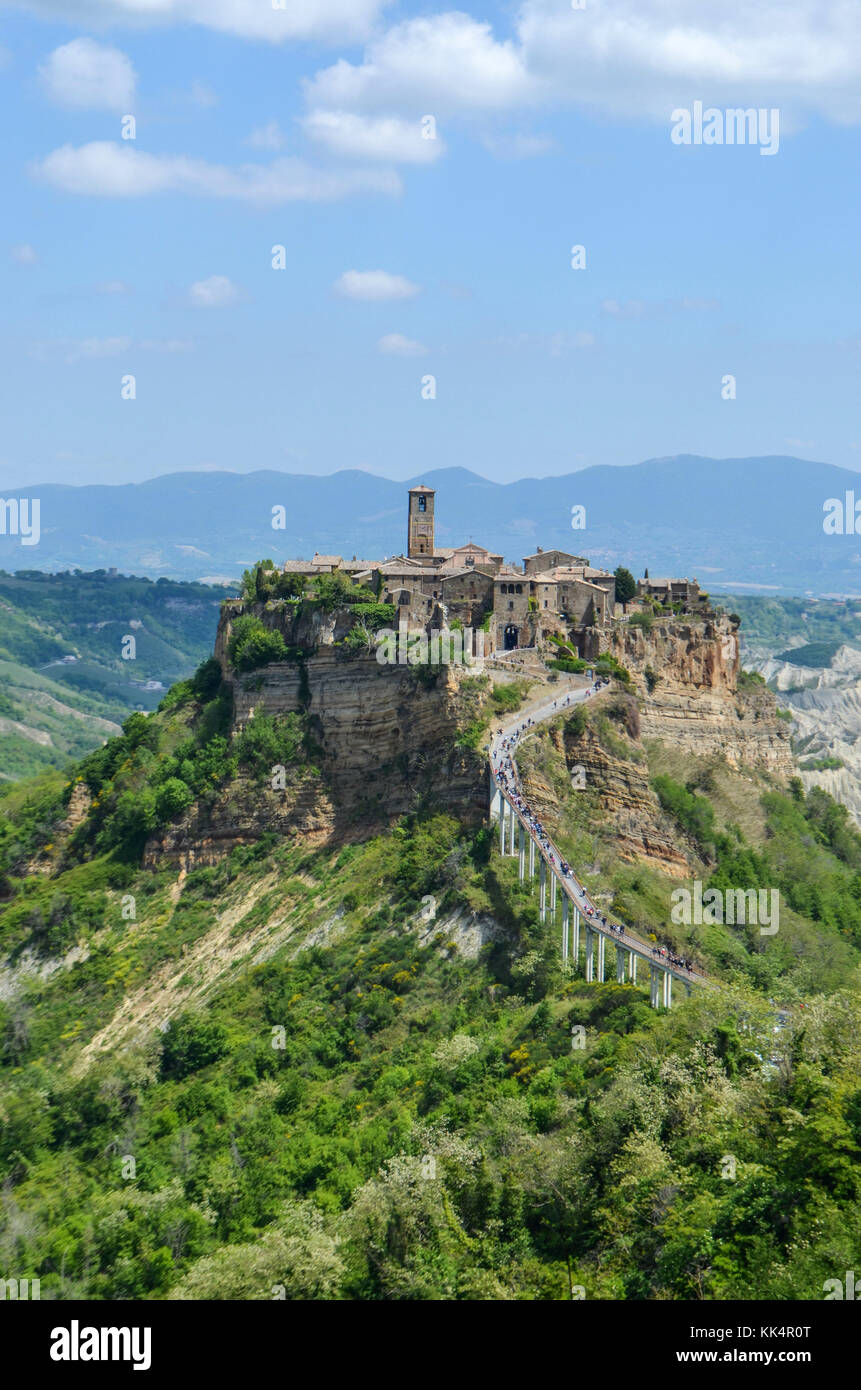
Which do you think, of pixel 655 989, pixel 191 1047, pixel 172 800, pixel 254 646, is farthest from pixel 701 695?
pixel 655 989

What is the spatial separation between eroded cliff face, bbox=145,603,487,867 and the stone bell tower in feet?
33.4

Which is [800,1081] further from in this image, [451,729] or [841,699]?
[841,699]

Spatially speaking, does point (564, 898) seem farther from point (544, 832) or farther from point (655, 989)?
point (655, 989)

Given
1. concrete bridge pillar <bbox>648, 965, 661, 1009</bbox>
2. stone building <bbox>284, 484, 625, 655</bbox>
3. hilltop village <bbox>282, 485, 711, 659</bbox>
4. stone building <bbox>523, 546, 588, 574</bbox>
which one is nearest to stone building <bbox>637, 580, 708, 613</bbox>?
stone building <bbox>523, 546, 588, 574</bbox>

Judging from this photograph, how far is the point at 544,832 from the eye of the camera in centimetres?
5381

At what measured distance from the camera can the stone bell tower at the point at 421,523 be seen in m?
79.7

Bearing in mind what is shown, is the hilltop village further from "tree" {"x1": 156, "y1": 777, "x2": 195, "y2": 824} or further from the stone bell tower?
"tree" {"x1": 156, "y1": 777, "x2": 195, "y2": 824}

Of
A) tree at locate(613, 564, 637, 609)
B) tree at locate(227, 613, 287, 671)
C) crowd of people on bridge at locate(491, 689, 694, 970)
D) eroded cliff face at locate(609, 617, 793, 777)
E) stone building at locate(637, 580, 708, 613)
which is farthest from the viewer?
stone building at locate(637, 580, 708, 613)

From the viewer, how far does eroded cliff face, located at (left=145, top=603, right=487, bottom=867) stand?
6109cm

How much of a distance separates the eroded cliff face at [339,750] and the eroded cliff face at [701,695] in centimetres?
1091

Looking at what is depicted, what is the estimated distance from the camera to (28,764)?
16412 centimetres

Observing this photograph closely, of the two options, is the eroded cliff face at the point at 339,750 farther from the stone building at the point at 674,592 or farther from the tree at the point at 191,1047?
the stone building at the point at 674,592

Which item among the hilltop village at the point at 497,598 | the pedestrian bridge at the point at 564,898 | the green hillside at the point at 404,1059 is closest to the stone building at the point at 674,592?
the hilltop village at the point at 497,598

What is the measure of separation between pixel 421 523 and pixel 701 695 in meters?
14.8
